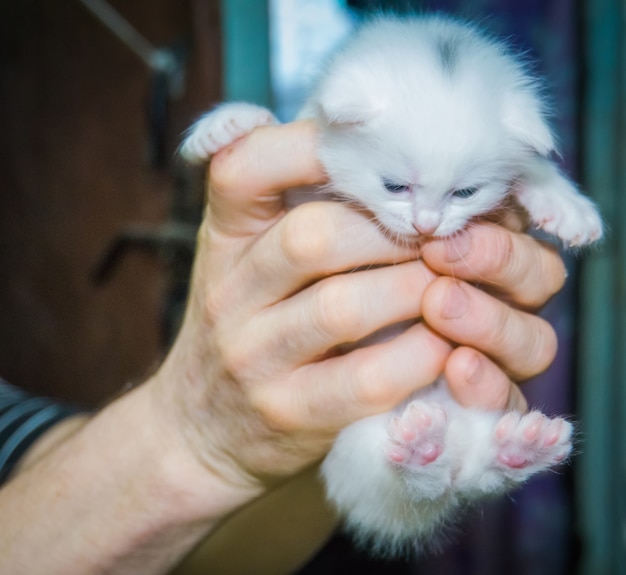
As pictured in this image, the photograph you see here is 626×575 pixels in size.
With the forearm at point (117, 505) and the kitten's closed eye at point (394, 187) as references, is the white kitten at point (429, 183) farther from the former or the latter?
the forearm at point (117, 505)

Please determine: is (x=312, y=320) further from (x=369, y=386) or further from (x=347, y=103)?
(x=347, y=103)

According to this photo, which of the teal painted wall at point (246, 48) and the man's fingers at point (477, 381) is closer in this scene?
the man's fingers at point (477, 381)

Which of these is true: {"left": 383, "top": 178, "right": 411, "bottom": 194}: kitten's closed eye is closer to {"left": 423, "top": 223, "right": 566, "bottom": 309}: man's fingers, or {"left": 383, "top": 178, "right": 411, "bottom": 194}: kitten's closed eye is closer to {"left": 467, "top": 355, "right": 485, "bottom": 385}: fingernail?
{"left": 423, "top": 223, "right": 566, "bottom": 309}: man's fingers

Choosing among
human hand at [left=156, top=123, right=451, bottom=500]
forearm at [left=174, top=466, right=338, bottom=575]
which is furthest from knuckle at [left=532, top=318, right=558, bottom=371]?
forearm at [left=174, top=466, right=338, bottom=575]

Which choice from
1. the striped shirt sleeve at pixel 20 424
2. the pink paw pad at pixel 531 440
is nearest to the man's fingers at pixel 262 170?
the pink paw pad at pixel 531 440

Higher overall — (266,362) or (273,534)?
(266,362)

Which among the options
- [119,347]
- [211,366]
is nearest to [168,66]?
[119,347]

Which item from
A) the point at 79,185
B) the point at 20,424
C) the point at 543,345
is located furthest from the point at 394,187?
the point at 79,185
